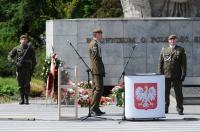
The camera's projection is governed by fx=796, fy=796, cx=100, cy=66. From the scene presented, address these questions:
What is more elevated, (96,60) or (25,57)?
(25,57)

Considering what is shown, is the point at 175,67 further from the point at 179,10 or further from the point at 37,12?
the point at 37,12

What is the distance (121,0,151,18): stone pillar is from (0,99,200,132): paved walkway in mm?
5205

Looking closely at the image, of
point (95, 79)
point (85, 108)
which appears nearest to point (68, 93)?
point (85, 108)

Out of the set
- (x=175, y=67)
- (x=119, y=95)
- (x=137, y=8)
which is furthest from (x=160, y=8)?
(x=175, y=67)

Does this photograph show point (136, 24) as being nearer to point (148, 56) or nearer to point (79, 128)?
point (148, 56)

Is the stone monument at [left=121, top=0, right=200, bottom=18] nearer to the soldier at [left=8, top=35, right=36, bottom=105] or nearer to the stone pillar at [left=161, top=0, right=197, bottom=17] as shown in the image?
the stone pillar at [left=161, top=0, right=197, bottom=17]

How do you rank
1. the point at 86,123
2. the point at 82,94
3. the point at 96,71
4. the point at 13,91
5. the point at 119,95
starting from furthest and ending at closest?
the point at 13,91 < the point at 119,95 < the point at 82,94 < the point at 96,71 < the point at 86,123

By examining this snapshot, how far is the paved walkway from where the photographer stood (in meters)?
15.4

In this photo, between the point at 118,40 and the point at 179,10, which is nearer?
the point at 118,40

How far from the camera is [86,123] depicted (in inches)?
649

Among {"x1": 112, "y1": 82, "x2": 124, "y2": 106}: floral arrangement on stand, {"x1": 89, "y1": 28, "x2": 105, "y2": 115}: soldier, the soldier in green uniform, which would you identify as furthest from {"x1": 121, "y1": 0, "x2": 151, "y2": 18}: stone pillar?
{"x1": 89, "y1": 28, "x2": 105, "y2": 115}: soldier

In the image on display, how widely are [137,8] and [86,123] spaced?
8.69 m

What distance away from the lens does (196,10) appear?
25.2 metres

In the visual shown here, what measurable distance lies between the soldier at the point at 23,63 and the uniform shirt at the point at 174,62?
5.03 meters
